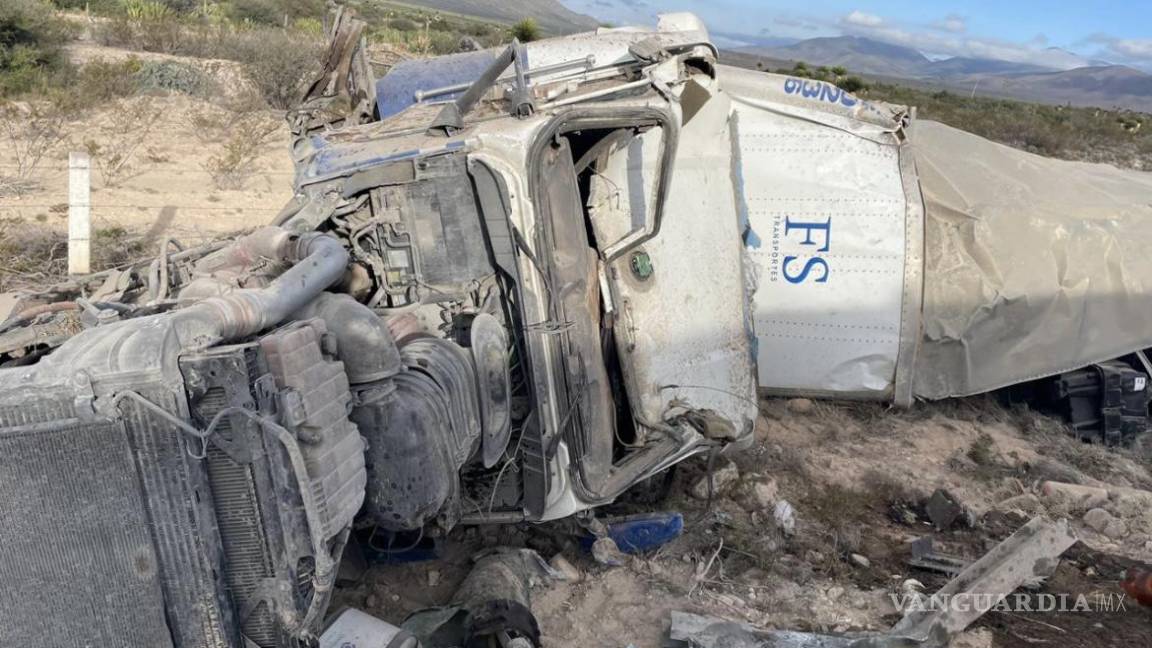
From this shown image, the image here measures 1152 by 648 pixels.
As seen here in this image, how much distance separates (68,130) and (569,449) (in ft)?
32.3

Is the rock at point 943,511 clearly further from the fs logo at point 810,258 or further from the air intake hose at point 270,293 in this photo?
the air intake hose at point 270,293

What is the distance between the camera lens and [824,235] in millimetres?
5656

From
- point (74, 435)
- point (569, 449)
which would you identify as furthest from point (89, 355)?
point (569, 449)

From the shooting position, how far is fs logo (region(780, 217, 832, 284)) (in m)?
5.66

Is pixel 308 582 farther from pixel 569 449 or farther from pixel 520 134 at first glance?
pixel 520 134

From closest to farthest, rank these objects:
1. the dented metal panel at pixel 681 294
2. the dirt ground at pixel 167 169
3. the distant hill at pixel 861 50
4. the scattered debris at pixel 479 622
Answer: the scattered debris at pixel 479 622 → the dented metal panel at pixel 681 294 → the dirt ground at pixel 167 169 → the distant hill at pixel 861 50

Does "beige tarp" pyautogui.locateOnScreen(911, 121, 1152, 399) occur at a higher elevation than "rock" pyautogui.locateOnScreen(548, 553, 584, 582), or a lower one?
higher

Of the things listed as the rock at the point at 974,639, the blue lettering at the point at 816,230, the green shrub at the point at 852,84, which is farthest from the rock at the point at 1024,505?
the green shrub at the point at 852,84

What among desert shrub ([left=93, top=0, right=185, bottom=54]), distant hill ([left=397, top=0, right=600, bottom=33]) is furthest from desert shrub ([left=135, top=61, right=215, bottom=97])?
distant hill ([left=397, top=0, right=600, bottom=33])

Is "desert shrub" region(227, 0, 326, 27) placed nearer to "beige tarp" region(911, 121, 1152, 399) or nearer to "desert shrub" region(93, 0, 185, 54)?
"desert shrub" region(93, 0, 185, 54)

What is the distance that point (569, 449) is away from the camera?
3.58 m

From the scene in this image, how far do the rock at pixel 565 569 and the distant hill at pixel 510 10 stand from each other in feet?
131

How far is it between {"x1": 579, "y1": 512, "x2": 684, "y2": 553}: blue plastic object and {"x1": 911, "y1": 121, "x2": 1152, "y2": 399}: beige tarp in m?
2.68

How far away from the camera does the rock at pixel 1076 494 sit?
4.82 meters
